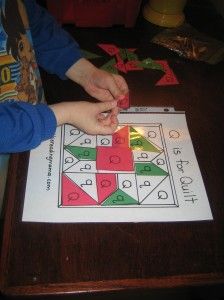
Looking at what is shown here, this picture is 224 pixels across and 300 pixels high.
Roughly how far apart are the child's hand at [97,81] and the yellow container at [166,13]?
378 mm

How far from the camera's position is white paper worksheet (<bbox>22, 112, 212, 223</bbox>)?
0.47m

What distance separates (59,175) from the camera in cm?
51

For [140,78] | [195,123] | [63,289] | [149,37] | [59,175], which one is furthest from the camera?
[149,37]

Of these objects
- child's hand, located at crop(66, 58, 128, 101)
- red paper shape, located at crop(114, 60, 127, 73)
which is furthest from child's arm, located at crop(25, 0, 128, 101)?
red paper shape, located at crop(114, 60, 127, 73)

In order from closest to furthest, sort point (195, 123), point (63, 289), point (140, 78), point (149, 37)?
point (63, 289) < point (195, 123) < point (140, 78) < point (149, 37)

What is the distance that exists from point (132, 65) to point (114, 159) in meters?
0.34

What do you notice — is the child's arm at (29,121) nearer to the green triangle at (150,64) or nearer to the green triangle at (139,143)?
the green triangle at (139,143)

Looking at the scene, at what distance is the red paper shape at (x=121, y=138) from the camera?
Answer: 57 centimetres

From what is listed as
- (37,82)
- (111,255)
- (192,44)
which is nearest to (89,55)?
(37,82)

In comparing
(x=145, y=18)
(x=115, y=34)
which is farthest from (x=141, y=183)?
(x=145, y=18)

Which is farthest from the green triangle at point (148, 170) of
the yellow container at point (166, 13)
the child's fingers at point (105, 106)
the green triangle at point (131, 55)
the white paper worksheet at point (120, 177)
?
the yellow container at point (166, 13)

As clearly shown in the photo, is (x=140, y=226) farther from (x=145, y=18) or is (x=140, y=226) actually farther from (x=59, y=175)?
(x=145, y=18)

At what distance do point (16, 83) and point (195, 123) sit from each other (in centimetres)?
38

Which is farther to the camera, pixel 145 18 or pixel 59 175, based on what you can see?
pixel 145 18
